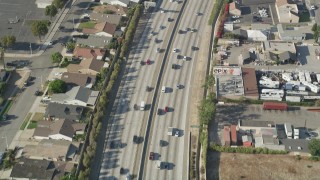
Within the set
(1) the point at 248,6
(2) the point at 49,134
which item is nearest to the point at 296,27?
(1) the point at 248,6

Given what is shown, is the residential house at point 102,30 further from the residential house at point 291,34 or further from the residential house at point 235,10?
the residential house at point 291,34

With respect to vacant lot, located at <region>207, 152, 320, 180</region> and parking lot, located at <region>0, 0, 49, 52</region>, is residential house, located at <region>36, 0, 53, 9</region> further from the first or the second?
vacant lot, located at <region>207, 152, 320, 180</region>

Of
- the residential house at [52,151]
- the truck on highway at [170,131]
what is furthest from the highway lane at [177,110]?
the residential house at [52,151]

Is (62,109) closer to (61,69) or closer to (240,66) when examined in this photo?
(61,69)

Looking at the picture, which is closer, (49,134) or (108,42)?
(49,134)

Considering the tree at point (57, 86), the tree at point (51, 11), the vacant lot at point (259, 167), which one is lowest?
the vacant lot at point (259, 167)

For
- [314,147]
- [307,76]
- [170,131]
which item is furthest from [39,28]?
[314,147]
